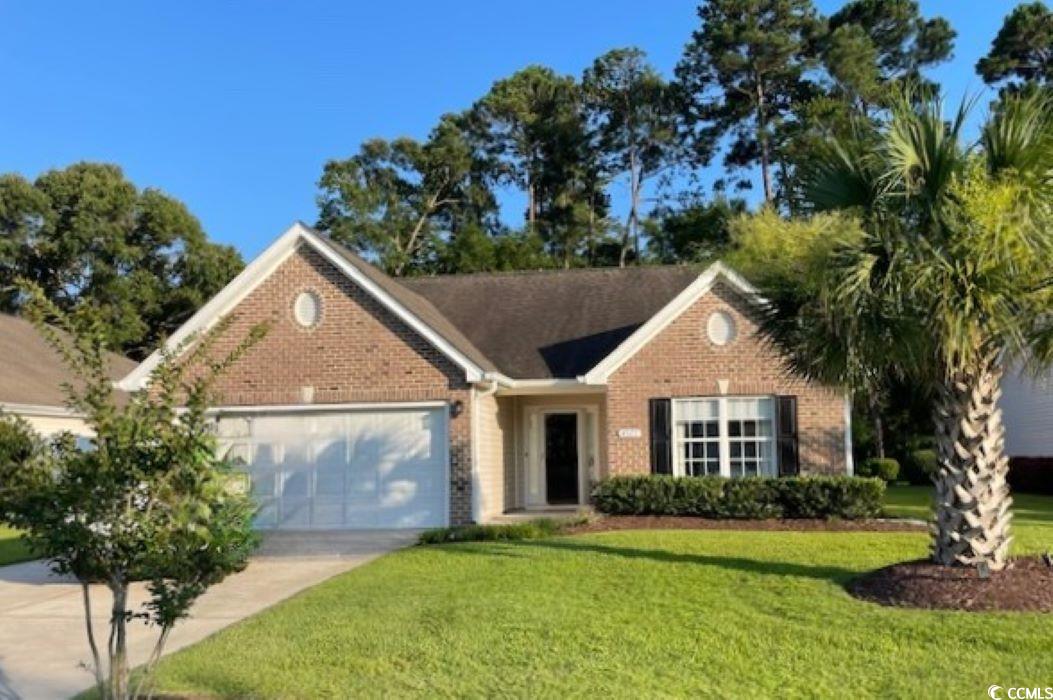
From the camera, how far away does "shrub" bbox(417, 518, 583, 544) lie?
1527cm

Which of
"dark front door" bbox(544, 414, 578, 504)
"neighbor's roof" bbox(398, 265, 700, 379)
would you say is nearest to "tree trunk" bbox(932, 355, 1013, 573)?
"neighbor's roof" bbox(398, 265, 700, 379)

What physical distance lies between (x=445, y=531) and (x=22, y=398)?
1543 centimetres

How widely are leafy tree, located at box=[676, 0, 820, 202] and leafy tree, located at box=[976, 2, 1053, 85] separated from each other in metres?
8.24

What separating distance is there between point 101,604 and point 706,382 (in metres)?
11.0

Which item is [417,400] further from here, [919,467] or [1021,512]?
[919,467]

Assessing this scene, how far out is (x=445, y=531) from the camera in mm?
15750

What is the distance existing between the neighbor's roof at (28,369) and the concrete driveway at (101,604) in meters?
10.9

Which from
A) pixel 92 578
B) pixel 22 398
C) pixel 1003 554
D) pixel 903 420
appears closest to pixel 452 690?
pixel 92 578

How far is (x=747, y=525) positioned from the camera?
15.9m

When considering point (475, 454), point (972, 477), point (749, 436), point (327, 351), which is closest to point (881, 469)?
point (749, 436)

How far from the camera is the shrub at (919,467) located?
29.3 metres

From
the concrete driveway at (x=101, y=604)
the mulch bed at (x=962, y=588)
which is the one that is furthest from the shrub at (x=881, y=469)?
the mulch bed at (x=962, y=588)

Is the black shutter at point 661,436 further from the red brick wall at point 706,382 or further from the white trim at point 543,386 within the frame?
the white trim at point 543,386

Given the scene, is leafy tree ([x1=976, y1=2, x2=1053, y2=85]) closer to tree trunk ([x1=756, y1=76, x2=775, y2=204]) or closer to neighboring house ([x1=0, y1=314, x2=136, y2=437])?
tree trunk ([x1=756, y1=76, x2=775, y2=204])
